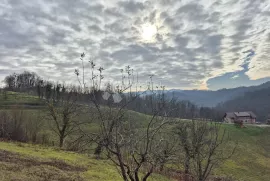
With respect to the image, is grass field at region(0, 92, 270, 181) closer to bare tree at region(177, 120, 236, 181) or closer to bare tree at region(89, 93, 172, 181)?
bare tree at region(89, 93, 172, 181)

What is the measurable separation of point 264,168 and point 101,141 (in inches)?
1892

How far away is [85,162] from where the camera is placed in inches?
966

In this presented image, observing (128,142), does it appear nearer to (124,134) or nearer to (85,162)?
(124,134)

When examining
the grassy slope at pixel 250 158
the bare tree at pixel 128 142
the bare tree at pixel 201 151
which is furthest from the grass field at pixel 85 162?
the bare tree at pixel 201 151

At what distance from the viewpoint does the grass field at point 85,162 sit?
16.0 meters

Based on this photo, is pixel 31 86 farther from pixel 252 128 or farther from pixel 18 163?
pixel 18 163

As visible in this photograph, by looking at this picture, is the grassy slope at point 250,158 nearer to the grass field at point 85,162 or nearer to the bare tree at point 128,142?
the grass field at point 85,162

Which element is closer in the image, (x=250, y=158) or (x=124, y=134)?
(x=124, y=134)

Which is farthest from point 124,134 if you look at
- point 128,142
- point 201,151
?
point 201,151

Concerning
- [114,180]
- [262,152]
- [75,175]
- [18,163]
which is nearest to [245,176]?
[262,152]

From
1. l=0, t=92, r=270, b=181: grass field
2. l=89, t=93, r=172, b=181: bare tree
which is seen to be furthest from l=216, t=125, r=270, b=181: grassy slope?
l=89, t=93, r=172, b=181: bare tree

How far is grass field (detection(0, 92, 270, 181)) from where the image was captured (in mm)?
16016

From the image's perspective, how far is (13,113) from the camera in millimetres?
37781

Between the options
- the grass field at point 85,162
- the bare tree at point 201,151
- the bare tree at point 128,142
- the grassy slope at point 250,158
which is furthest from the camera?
the grassy slope at point 250,158
